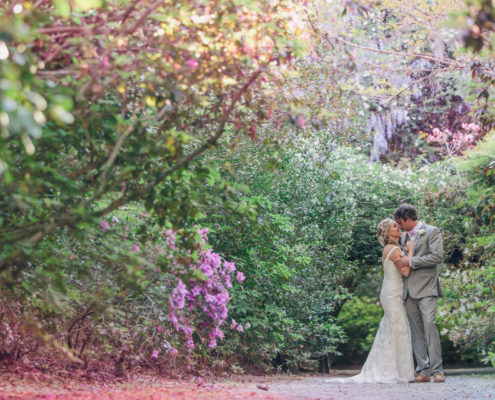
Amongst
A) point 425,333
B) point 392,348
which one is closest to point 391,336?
point 392,348

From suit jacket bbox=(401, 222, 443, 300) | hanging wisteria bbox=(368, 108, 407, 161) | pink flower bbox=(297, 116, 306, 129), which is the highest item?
hanging wisteria bbox=(368, 108, 407, 161)

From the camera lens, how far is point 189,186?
→ 6.68 metres

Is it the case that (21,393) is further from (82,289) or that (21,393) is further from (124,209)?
(124,209)

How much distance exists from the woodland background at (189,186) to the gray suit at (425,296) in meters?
1.06

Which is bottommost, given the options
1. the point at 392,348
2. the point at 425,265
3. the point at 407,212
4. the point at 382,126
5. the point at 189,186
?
the point at 392,348

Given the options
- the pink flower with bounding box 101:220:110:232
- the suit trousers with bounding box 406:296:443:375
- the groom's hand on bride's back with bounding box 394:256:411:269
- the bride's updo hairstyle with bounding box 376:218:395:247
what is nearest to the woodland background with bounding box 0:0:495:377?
the pink flower with bounding box 101:220:110:232

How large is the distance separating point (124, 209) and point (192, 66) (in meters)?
3.25

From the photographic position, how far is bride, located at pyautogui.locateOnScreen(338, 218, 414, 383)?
927 cm

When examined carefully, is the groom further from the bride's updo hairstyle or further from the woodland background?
the woodland background

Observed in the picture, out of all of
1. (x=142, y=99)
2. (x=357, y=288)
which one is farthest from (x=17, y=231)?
(x=357, y=288)

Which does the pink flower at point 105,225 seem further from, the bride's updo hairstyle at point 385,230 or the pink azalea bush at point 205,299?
the bride's updo hairstyle at point 385,230

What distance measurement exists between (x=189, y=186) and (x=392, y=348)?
4383mm

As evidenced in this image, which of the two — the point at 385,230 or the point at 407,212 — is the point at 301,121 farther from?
the point at 385,230

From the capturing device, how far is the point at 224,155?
1048cm
